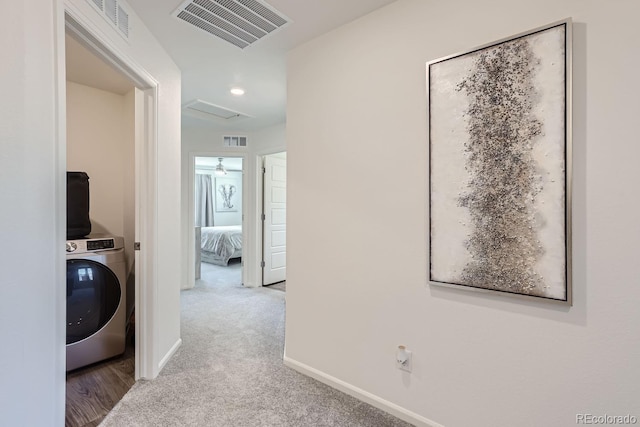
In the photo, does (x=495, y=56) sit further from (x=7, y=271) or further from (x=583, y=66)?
(x=7, y=271)

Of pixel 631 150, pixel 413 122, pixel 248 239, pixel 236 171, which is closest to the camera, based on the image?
pixel 631 150

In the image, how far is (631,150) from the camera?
3.79 feet

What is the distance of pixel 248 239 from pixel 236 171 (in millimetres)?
5207

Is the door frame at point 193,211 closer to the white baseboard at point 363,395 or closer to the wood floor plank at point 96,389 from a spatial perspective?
the wood floor plank at point 96,389

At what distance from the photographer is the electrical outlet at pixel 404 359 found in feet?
5.64

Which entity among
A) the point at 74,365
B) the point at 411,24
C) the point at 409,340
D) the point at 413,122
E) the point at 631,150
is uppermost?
the point at 411,24

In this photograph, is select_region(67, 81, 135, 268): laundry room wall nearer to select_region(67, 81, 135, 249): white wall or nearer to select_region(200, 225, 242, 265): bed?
select_region(67, 81, 135, 249): white wall

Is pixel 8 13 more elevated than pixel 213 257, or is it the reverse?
pixel 8 13

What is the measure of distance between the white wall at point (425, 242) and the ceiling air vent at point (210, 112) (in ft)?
5.24

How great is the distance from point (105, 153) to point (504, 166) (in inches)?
132

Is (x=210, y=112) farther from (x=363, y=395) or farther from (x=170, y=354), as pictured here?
(x=363, y=395)

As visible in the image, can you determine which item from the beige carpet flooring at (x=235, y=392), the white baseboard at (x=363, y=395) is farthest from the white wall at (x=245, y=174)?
the white baseboard at (x=363, y=395)

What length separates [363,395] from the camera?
190cm

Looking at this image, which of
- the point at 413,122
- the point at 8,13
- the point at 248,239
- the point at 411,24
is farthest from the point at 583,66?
the point at 248,239
